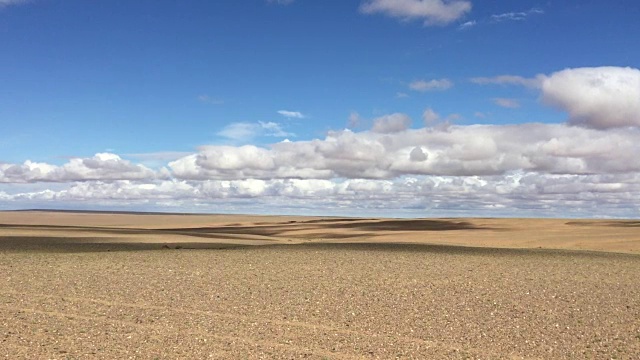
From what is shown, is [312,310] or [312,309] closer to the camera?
[312,310]

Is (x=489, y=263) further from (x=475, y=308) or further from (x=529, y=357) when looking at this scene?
(x=529, y=357)

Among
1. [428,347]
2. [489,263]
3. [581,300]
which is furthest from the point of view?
[489,263]

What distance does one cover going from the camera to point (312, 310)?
57.9 ft

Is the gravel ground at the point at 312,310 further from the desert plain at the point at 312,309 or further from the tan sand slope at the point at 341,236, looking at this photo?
the tan sand slope at the point at 341,236

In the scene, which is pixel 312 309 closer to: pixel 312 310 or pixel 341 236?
pixel 312 310

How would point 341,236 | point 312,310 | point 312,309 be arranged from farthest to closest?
point 341,236
point 312,309
point 312,310

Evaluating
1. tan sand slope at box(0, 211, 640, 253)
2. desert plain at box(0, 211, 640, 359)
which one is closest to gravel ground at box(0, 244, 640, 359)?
desert plain at box(0, 211, 640, 359)

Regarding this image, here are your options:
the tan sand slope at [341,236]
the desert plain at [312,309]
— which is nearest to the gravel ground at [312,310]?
the desert plain at [312,309]

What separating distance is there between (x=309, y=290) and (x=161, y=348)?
858 cm

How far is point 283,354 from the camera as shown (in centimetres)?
1271

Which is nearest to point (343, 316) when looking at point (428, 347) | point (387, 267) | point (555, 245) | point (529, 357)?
point (428, 347)

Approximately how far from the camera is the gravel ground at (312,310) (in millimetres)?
13336

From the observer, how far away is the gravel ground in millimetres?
13336


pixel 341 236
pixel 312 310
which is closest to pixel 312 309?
pixel 312 310
